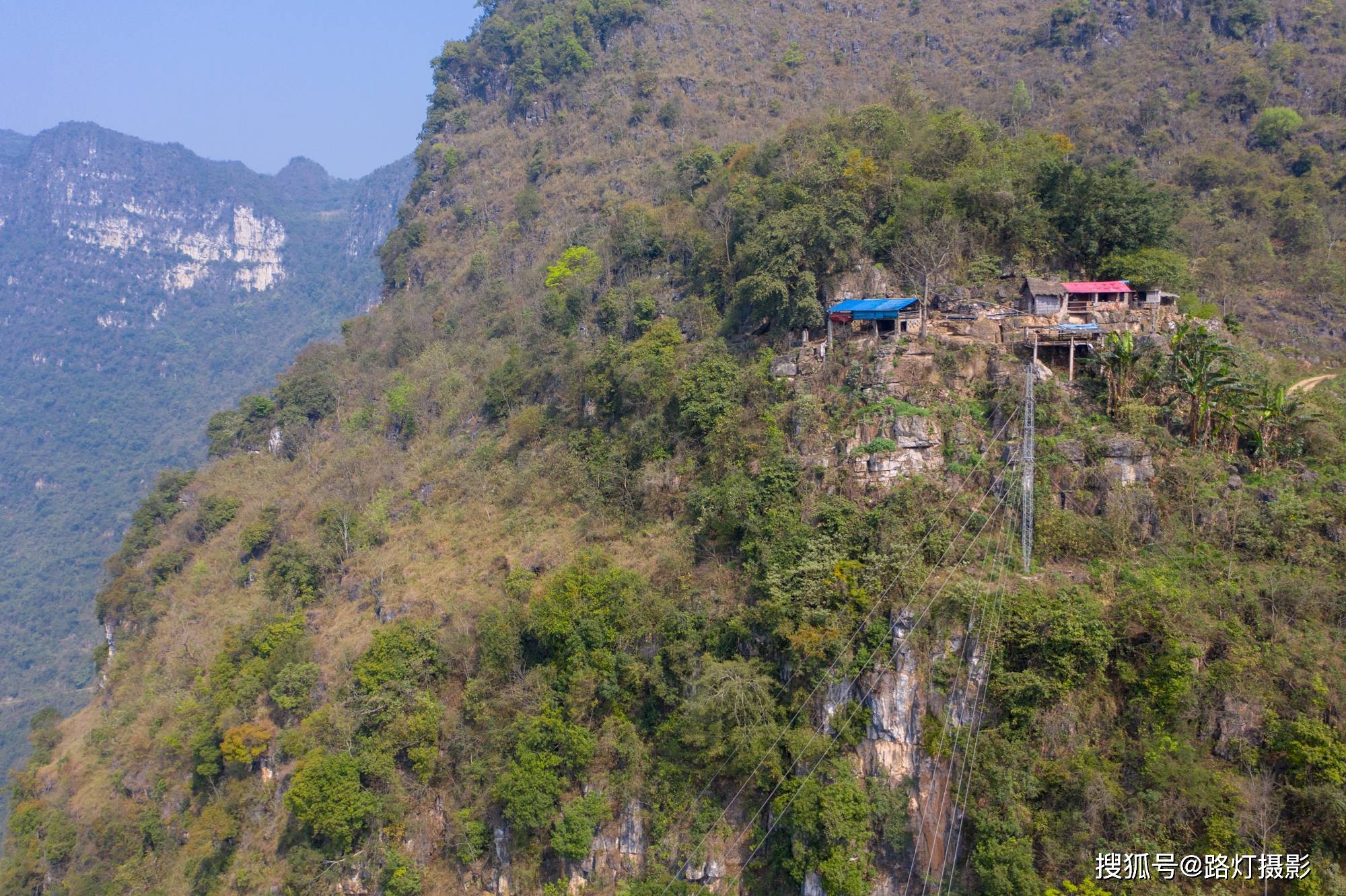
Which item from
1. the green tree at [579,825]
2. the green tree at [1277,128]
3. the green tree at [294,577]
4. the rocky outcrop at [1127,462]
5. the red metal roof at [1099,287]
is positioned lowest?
the green tree at [579,825]

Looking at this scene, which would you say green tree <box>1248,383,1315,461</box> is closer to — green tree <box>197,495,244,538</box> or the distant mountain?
green tree <box>197,495,244,538</box>

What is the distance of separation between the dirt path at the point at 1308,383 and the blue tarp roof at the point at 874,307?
1087 cm

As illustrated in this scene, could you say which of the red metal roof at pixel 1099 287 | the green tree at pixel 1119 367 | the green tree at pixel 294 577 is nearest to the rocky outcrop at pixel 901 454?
the green tree at pixel 1119 367

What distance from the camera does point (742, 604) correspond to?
866 inches

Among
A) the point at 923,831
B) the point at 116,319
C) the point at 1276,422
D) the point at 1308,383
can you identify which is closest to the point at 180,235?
the point at 116,319

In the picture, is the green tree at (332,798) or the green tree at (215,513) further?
the green tree at (215,513)

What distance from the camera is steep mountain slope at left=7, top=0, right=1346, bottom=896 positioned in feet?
55.6

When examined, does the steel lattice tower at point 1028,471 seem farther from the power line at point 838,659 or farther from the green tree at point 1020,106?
the green tree at point 1020,106

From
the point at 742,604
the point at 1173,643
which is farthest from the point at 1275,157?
the point at 742,604

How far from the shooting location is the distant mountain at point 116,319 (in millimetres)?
85062

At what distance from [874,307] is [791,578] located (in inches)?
355

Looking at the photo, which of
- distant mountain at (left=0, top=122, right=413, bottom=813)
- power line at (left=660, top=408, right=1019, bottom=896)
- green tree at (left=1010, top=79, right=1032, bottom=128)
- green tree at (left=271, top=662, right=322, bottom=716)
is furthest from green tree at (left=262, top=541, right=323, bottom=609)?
distant mountain at (left=0, top=122, right=413, bottom=813)

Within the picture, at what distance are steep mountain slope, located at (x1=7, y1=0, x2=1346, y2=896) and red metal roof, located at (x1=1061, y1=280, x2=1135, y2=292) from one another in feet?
5.95

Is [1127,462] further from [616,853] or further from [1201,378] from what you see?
[616,853]
